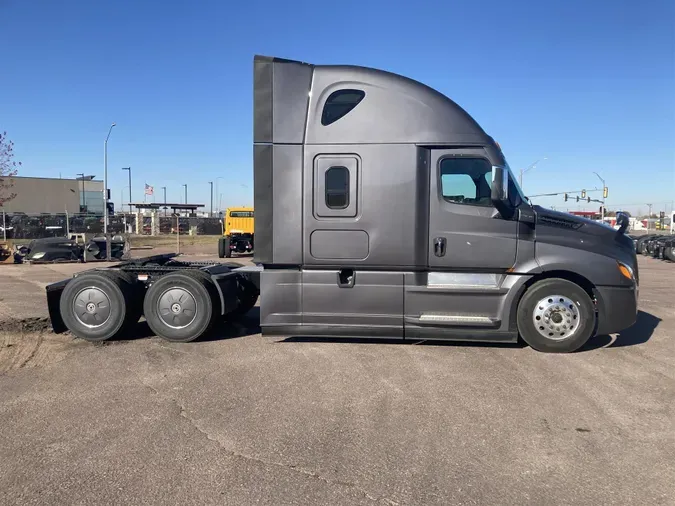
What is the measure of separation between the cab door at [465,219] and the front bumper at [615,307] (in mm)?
1207

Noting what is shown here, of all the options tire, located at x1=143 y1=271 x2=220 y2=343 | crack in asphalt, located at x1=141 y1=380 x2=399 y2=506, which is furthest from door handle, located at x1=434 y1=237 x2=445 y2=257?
crack in asphalt, located at x1=141 y1=380 x2=399 y2=506

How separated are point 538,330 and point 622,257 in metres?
1.41

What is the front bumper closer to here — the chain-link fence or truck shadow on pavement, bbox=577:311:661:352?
truck shadow on pavement, bbox=577:311:661:352

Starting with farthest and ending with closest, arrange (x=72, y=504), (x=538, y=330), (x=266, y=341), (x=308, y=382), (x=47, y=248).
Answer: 1. (x=47, y=248)
2. (x=266, y=341)
3. (x=538, y=330)
4. (x=308, y=382)
5. (x=72, y=504)

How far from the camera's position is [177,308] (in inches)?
288

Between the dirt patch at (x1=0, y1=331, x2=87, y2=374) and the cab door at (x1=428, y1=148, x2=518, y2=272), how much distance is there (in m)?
4.83

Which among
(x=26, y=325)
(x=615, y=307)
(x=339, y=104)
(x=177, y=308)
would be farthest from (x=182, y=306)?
(x=615, y=307)

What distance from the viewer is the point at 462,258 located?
669cm

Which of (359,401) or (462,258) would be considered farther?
(462,258)

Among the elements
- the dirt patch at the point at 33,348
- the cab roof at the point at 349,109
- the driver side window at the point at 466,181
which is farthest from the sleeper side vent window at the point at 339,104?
the dirt patch at the point at 33,348

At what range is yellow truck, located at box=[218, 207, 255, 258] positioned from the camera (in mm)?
28219

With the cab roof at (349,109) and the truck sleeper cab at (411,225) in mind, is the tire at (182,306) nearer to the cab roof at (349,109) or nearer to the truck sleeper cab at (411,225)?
the truck sleeper cab at (411,225)

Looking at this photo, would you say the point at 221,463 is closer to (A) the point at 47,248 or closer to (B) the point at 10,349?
(B) the point at 10,349

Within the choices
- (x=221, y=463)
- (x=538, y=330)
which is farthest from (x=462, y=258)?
(x=221, y=463)
